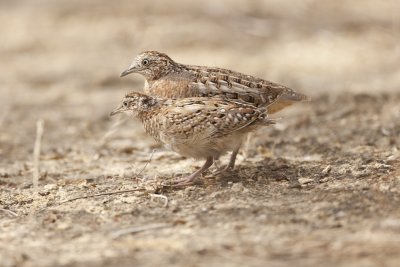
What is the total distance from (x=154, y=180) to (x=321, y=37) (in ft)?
27.1

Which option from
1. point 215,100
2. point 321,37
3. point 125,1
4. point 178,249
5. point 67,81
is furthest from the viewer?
point 125,1

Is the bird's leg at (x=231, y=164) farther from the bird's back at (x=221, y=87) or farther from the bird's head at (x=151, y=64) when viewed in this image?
the bird's head at (x=151, y=64)

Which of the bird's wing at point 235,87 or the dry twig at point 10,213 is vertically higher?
the bird's wing at point 235,87

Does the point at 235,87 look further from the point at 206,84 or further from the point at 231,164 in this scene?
the point at 231,164

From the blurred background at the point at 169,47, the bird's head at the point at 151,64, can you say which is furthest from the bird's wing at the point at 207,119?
the blurred background at the point at 169,47

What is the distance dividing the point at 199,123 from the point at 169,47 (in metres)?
8.38

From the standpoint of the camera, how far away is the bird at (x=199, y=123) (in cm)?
675

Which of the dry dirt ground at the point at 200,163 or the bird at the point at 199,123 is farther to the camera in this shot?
the bird at the point at 199,123

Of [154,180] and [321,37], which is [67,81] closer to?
[321,37]

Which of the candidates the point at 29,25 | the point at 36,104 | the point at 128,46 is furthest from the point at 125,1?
the point at 36,104

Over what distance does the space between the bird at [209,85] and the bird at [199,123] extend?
0.92 ft

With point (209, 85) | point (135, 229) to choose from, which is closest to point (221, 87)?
point (209, 85)

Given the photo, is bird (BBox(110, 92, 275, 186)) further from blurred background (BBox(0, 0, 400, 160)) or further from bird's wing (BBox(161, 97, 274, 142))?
blurred background (BBox(0, 0, 400, 160))

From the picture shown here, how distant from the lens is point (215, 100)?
6980mm
